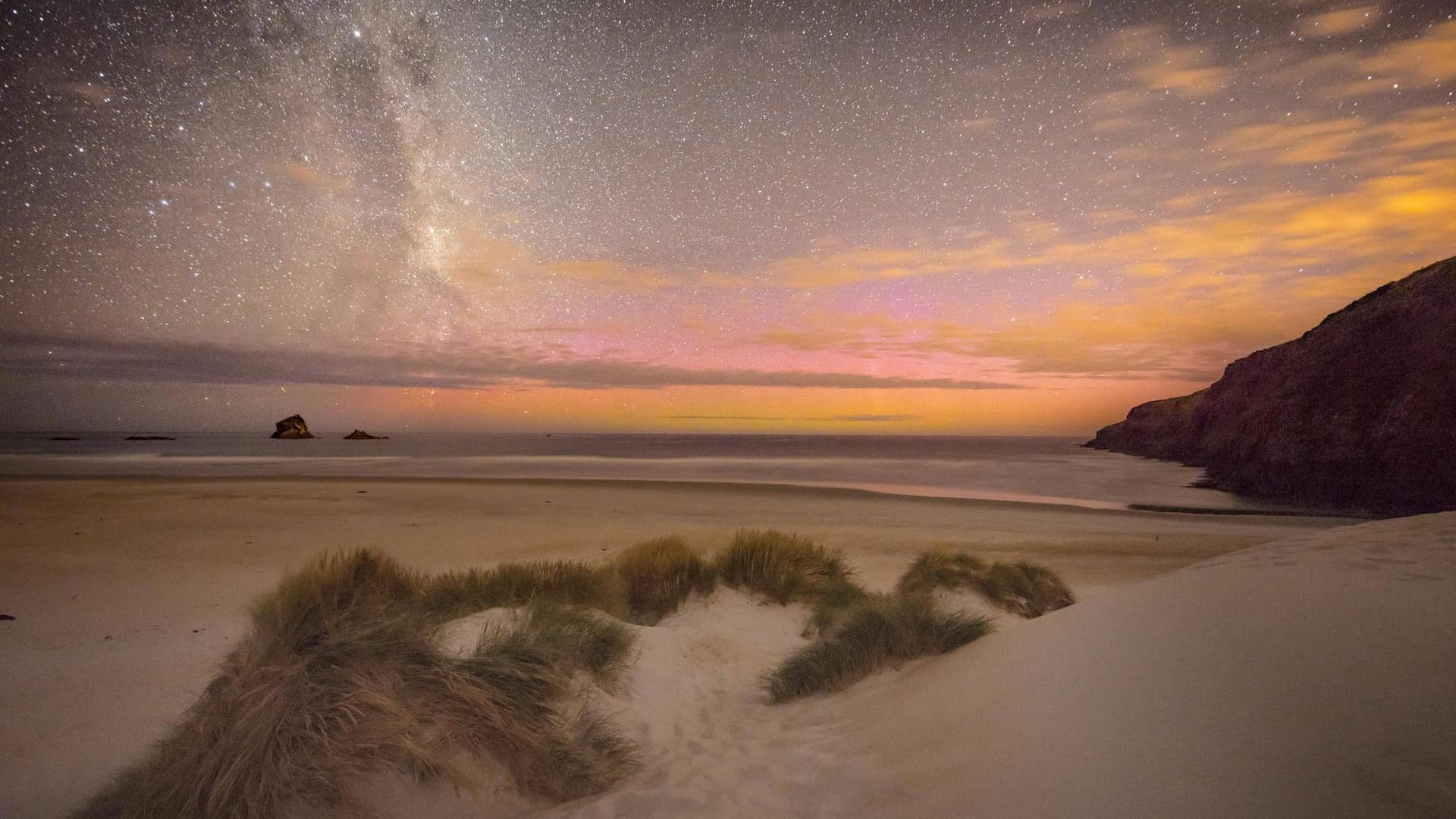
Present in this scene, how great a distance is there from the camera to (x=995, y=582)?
24.9 ft

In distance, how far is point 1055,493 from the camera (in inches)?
899

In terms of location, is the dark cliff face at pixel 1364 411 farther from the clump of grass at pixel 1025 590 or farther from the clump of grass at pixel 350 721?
the clump of grass at pixel 350 721

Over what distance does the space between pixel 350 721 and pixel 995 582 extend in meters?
6.72

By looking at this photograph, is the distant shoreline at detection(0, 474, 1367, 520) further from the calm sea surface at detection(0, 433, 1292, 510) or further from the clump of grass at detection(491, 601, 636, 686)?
the clump of grass at detection(491, 601, 636, 686)

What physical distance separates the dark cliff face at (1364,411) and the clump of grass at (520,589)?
1912cm

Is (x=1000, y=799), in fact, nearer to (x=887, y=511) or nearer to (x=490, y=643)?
(x=490, y=643)

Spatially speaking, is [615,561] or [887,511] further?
[887,511]

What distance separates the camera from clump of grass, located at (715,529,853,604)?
723 centimetres

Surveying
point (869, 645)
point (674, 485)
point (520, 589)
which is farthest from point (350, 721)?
point (674, 485)

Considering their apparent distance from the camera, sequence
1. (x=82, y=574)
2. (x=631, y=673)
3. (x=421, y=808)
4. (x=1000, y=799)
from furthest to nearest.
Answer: (x=82, y=574) < (x=631, y=673) < (x=421, y=808) < (x=1000, y=799)

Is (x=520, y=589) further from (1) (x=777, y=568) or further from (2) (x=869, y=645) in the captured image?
(2) (x=869, y=645)

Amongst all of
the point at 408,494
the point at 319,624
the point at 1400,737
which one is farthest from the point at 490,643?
the point at 408,494

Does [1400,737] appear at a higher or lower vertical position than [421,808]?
higher

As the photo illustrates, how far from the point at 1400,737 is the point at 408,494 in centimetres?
2289
